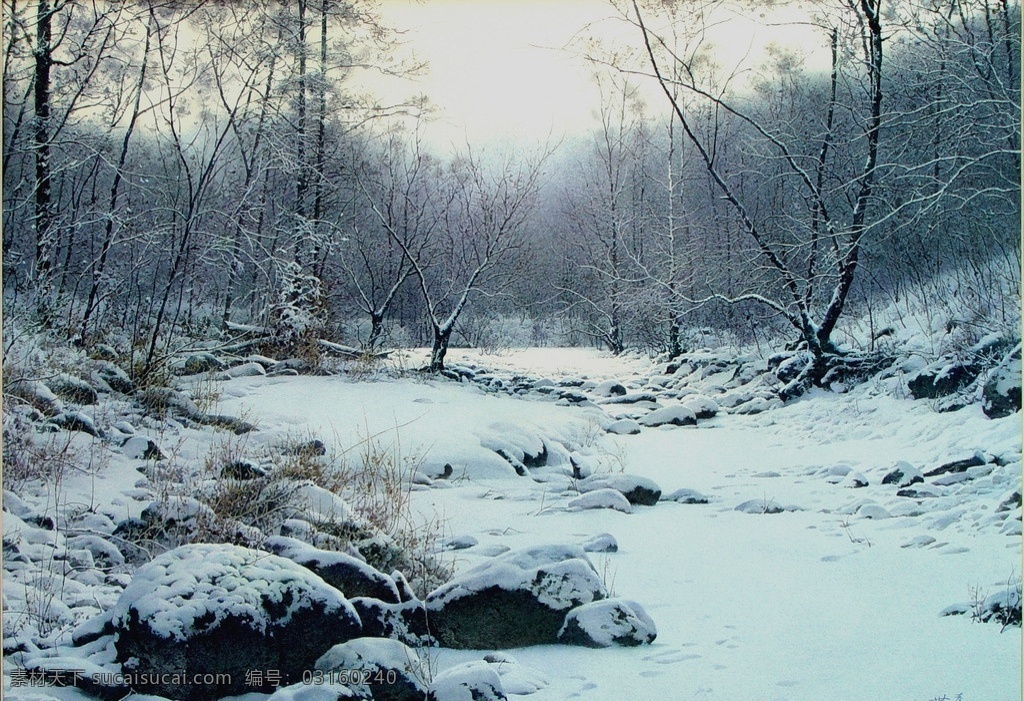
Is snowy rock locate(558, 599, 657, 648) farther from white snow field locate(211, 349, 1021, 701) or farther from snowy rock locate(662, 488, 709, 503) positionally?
snowy rock locate(662, 488, 709, 503)

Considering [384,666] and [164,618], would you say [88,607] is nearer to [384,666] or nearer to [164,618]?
[164,618]

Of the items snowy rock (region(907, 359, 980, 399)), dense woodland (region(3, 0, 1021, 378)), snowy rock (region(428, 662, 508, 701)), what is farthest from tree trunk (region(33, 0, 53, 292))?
snowy rock (region(907, 359, 980, 399))

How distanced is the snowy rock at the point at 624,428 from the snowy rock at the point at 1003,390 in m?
2.33

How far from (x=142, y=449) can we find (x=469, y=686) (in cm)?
226

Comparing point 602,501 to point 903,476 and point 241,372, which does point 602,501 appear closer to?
point 903,476

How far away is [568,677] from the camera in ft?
6.30

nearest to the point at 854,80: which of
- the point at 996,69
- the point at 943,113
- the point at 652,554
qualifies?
the point at 943,113

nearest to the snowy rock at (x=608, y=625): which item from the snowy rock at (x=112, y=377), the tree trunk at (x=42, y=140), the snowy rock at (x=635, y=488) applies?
the snowy rock at (x=635, y=488)

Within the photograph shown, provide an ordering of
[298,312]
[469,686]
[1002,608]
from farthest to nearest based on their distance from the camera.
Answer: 1. [298,312]
2. [1002,608]
3. [469,686]

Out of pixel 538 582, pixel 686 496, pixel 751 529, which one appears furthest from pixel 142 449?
pixel 751 529

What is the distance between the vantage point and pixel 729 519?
3.44 metres

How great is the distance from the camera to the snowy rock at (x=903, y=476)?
11.9ft

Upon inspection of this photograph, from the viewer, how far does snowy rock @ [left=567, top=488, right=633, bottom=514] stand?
3.44m

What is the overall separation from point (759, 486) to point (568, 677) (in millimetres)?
2485
